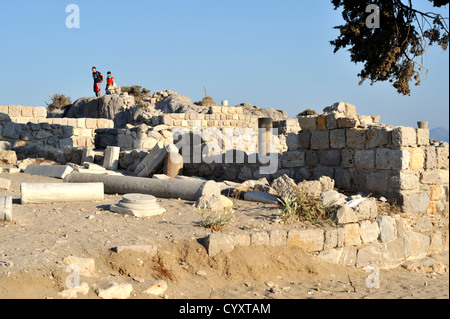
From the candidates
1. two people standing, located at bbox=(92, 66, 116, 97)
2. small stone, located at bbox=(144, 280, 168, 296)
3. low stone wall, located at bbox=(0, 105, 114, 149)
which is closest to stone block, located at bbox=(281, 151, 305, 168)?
small stone, located at bbox=(144, 280, 168, 296)

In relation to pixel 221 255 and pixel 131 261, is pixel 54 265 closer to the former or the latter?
pixel 131 261

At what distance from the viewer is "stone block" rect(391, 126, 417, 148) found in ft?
26.4

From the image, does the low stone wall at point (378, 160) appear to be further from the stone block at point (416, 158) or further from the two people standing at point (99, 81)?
the two people standing at point (99, 81)

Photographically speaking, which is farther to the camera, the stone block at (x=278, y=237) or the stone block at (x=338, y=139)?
the stone block at (x=338, y=139)

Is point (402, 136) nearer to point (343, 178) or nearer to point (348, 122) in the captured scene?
point (348, 122)

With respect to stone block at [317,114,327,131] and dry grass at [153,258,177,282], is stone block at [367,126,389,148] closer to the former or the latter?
stone block at [317,114,327,131]

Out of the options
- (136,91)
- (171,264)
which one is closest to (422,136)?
(171,264)

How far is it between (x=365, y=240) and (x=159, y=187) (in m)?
3.82

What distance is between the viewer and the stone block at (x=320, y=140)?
9.42m

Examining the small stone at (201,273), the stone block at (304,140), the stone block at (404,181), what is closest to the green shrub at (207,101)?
the stone block at (304,140)

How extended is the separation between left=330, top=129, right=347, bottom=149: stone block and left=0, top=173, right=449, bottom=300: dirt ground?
2.80 meters

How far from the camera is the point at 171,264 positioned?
17.8ft

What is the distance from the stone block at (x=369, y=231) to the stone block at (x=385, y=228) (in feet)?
0.29
